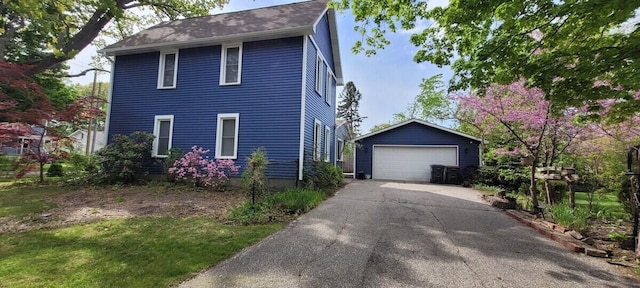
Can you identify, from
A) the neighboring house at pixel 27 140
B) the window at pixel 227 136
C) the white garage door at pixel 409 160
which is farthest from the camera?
the white garage door at pixel 409 160

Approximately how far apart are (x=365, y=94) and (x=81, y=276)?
36.5 meters

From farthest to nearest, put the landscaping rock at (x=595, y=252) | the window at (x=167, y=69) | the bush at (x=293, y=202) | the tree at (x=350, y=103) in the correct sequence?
the tree at (x=350, y=103)
the window at (x=167, y=69)
the bush at (x=293, y=202)
the landscaping rock at (x=595, y=252)

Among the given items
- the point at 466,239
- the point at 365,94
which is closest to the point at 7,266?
the point at 466,239

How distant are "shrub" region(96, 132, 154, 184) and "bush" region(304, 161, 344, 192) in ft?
19.2

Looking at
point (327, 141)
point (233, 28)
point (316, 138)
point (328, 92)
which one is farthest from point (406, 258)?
point (328, 92)

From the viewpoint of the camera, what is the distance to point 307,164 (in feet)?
29.9

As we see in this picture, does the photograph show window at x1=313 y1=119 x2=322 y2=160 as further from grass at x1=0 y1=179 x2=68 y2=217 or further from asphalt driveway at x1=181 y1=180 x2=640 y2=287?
grass at x1=0 y1=179 x2=68 y2=217

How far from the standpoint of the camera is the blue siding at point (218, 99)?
9.01 metres

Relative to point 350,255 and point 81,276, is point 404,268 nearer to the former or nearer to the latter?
point 350,255

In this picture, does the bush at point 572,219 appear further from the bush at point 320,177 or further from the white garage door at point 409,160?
the white garage door at point 409,160

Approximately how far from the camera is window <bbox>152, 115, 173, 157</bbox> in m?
10.1

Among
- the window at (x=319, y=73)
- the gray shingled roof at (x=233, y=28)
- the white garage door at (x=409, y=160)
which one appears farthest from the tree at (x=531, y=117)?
the gray shingled roof at (x=233, y=28)

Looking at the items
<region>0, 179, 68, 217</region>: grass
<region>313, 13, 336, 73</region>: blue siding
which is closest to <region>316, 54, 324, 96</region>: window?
<region>313, 13, 336, 73</region>: blue siding

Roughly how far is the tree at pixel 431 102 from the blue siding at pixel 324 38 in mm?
12240
